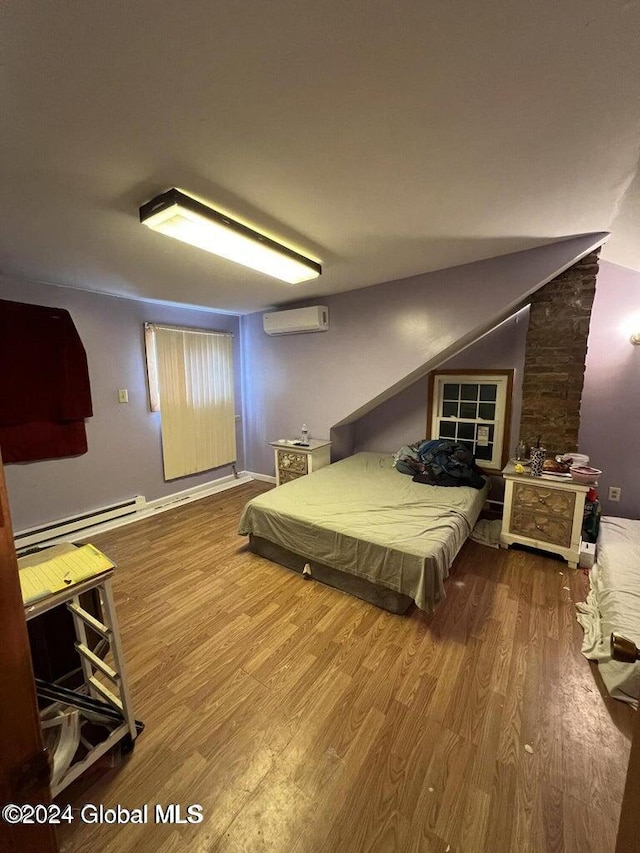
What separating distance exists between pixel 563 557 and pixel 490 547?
0.49 metres

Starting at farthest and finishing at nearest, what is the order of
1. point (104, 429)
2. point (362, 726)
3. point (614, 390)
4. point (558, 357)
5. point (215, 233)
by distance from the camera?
point (104, 429) < point (614, 390) < point (558, 357) < point (215, 233) < point (362, 726)

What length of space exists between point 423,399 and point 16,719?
3574 mm

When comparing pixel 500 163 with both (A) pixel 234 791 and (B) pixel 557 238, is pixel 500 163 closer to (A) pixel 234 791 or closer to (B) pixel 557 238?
(B) pixel 557 238

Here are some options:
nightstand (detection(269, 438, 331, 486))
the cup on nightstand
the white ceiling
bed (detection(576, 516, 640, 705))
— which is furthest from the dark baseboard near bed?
the white ceiling

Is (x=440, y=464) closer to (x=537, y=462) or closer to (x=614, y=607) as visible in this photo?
(x=537, y=462)

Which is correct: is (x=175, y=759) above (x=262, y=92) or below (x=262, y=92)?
below

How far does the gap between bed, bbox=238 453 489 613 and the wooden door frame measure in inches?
63.7

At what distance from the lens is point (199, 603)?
2096 millimetres

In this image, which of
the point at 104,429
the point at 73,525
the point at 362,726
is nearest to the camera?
the point at 362,726

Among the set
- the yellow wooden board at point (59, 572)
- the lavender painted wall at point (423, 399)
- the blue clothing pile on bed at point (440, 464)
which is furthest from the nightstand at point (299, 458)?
the yellow wooden board at point (59, 572)

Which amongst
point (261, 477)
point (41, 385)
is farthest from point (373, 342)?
point (41, 385)

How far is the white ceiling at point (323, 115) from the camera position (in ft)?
2.53

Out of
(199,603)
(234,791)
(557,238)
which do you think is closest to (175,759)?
(234,791)

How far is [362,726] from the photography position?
1349 mm
